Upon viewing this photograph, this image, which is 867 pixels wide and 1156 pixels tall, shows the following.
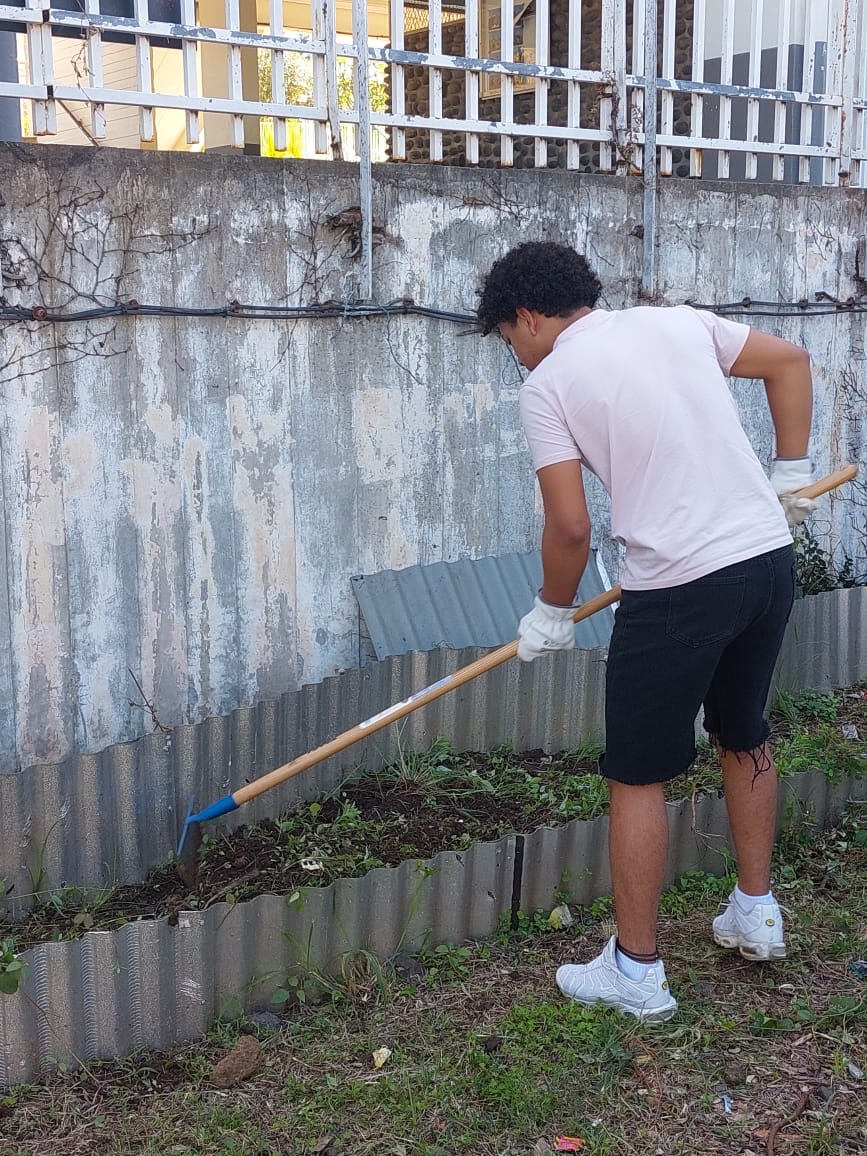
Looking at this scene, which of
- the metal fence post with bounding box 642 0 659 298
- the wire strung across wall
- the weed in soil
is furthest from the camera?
the metal fence post with bounding box 642 0 659 298

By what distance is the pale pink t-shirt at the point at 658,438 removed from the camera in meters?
2.82

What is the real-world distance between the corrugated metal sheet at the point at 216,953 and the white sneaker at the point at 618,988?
392mm

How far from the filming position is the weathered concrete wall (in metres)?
4.09

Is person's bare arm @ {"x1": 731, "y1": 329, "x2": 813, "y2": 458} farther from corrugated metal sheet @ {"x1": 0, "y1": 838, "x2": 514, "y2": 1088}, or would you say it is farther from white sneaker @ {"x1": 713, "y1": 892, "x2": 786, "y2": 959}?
corrugated metal sheet @ {"x1": 0, "y1": 838, "x2": 514, "y2": 1088}

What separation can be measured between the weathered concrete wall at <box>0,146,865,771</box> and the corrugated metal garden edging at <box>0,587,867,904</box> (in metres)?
0.50

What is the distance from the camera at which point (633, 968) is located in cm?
301

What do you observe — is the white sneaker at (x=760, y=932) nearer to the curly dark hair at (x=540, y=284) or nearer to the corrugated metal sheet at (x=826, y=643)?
the curly dark hair at (x=540, y=284)

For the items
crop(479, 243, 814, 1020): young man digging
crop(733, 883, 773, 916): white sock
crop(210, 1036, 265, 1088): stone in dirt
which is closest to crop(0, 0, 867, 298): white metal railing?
crop(479, 243, 814, 1020): young man digging

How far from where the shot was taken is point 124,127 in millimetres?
11695

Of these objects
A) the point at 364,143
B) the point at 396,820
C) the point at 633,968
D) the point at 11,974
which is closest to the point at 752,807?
the point at 633,968

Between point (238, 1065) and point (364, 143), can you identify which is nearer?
point (238, 1065)

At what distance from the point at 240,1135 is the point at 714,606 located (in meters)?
1.63

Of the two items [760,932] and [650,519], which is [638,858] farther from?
[650,519]

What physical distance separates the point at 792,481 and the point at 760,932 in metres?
1.26
